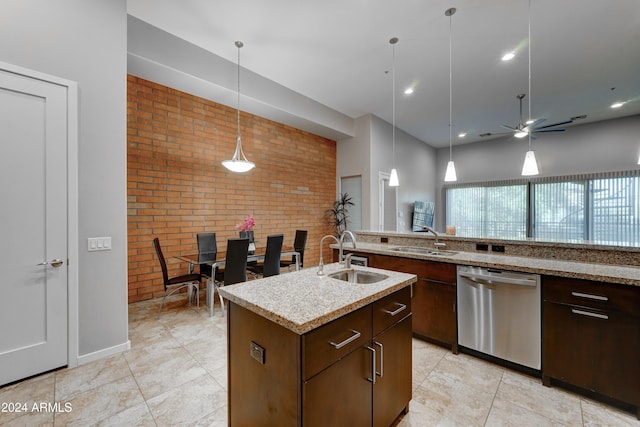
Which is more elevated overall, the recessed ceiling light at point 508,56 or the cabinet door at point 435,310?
the recessed ceiling light at point 508,56

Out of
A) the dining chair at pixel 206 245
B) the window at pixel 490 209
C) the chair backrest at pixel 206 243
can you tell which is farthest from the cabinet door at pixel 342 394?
the window at pixel 490 209

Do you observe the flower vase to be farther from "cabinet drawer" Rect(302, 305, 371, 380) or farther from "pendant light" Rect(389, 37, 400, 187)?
"cabinet drawer" Rect(302, 305, 371, 380)

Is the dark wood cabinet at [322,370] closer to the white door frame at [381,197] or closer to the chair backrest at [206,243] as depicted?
the chair backrest at [206,243]

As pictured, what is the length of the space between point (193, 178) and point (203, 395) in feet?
10.2

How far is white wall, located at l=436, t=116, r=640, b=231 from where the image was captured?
545 cm

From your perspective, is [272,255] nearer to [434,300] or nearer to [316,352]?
[434,300]

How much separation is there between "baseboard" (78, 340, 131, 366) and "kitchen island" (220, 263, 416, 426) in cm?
169

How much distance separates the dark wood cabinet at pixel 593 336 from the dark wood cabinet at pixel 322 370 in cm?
126

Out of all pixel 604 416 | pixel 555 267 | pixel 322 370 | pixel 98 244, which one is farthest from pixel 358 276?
pixel 98 244

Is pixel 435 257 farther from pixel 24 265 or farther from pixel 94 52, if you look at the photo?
pixel 94 52

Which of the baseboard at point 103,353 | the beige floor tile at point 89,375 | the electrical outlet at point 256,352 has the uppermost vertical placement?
the electrical outlet at point 256,352

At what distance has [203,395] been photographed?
183cm

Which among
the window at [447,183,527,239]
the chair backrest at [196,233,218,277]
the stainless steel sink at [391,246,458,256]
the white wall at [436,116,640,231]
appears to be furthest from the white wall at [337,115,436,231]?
the chair backrest at [196,233,218,277]

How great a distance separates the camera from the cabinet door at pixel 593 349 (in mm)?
1619
